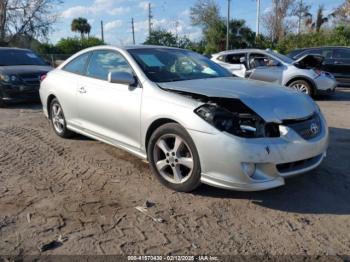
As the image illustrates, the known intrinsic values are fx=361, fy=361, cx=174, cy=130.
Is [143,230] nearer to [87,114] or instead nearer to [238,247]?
[238,247]

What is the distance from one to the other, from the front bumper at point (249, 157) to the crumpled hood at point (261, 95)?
0.75 ft

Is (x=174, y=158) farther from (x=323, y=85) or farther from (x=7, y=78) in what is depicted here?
(x=323, y=85)

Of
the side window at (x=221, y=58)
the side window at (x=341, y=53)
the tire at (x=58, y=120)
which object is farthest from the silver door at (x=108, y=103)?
the side window at (x=341, y=53)

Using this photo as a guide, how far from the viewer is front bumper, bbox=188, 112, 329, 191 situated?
3.26 meters

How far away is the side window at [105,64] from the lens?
458cm

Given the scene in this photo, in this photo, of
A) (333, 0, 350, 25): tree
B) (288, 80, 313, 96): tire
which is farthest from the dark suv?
(333, 0, 350, 25): tree

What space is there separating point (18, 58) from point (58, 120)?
5.65 meters

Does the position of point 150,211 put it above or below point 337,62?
below

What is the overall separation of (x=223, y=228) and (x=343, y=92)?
35.6 ft

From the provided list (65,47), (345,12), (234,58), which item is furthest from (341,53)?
(65,47)

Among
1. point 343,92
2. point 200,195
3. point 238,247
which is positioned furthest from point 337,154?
point 343,92

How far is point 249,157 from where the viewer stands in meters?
3.25

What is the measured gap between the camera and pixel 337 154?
5.03 metres

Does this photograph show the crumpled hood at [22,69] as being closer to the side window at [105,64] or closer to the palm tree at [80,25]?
the side window at [105,64]
